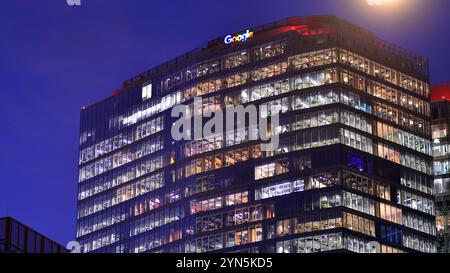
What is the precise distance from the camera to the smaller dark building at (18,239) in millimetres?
76812

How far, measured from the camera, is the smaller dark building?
252 feet

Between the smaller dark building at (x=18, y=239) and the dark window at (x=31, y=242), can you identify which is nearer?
the smaller dark building at (x=18, y=239)

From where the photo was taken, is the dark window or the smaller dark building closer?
the smaller dark building

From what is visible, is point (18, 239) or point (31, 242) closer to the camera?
point (18, 239)

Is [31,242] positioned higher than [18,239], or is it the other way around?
[31,242]

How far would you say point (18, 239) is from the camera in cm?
7919
